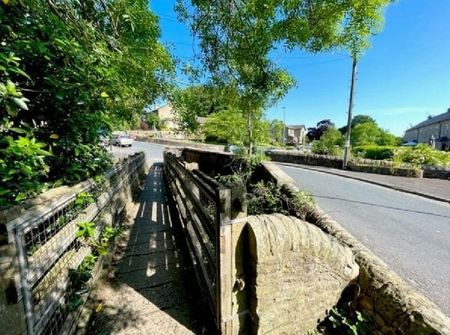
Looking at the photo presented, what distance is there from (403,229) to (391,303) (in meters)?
3.86

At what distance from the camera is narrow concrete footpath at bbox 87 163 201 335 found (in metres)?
2.27

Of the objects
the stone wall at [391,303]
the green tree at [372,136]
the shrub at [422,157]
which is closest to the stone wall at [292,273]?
the stone wall at [391,303]

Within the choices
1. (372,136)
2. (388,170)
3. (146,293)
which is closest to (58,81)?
(146,293)

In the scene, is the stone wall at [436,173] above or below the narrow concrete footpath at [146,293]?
above

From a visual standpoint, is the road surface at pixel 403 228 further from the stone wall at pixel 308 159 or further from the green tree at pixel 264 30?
the stone wall at pixel 308 159

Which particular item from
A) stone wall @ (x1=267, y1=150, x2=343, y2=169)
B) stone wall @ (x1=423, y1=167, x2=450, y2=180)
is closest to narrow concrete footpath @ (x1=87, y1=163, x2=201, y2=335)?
stone wall @ (x1=423, y1=167, x2=450, y2=180)

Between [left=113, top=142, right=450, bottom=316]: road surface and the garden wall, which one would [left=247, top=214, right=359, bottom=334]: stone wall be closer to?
the garden wall

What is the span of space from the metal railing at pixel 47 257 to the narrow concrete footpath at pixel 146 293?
595 mm

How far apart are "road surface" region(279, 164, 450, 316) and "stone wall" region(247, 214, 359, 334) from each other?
1.41 meters

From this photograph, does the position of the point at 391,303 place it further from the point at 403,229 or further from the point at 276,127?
the point at 276,127

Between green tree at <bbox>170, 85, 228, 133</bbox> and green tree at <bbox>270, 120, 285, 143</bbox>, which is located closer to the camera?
green tree at <bbox>170, 85, 228, 133</bbox>

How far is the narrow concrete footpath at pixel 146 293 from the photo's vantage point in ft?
7.44

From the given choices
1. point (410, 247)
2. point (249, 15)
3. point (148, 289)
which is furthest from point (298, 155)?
point (148, 289)

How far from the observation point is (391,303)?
195 cm
